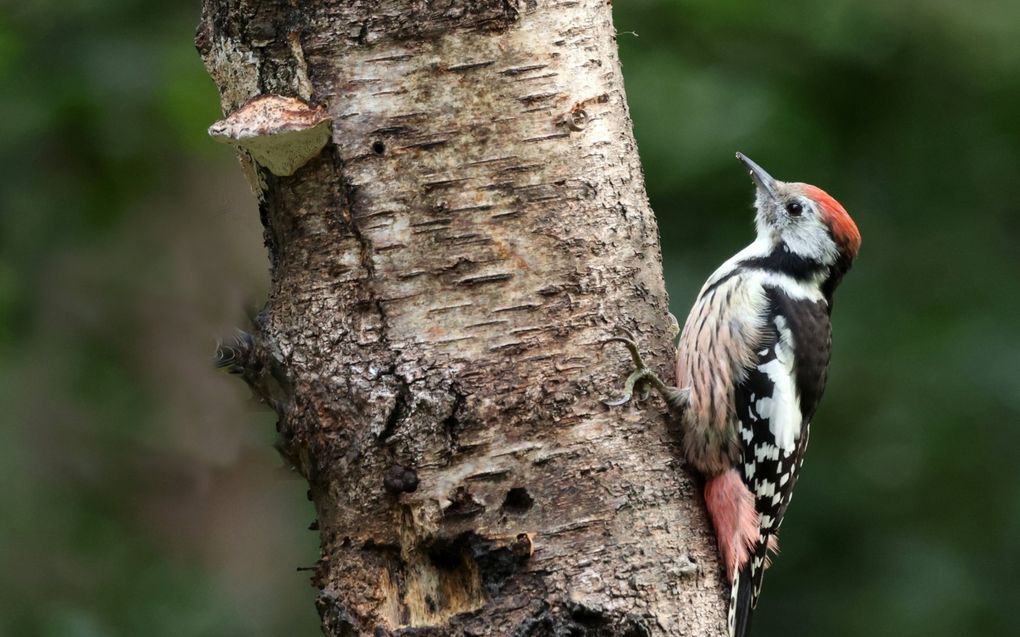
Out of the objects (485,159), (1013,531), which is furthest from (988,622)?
(485,159)

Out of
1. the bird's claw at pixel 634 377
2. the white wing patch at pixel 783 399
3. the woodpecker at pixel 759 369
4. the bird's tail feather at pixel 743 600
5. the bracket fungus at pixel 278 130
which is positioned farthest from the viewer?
the white wing patch at pixel 783 399

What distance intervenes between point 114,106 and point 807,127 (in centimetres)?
297

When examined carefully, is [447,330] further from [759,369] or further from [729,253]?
[729,253]

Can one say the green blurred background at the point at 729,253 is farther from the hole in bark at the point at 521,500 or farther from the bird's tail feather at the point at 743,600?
the hole in bark at the point at 521,500

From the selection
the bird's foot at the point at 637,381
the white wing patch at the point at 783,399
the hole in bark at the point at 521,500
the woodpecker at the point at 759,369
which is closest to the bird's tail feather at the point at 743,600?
the woodpecker at the point at 759,369

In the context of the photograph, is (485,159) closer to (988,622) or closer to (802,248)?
(802,248)

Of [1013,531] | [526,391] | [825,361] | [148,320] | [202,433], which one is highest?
[526,391]

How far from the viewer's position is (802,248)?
12.9ft

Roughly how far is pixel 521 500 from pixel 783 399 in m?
1.42

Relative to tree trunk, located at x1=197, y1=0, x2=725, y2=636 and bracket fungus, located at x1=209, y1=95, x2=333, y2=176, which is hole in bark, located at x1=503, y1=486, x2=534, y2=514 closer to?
tree trunk, located at x1=197, y1=0, x2=725, y2=636

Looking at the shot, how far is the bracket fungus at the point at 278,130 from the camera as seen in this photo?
229cm

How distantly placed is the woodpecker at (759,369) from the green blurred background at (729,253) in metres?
0.74

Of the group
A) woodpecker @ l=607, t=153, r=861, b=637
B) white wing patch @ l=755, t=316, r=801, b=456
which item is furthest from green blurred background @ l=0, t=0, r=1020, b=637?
white wing patch @ l=755, t=316, r=801, b=456

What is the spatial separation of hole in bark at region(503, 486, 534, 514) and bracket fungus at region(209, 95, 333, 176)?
2.73 ft
